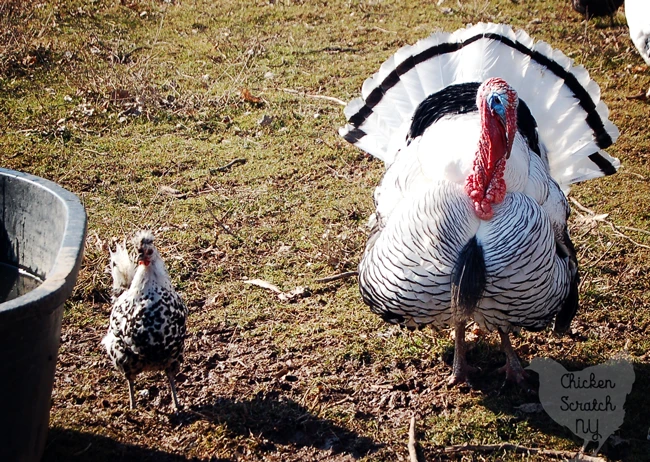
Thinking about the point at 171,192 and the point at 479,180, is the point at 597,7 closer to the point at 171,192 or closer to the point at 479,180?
the point at 171,192

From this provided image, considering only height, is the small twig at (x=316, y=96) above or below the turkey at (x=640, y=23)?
below

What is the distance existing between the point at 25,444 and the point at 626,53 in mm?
7410

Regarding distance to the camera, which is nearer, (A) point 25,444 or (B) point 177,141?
(A) point 25,444

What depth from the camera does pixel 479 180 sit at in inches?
139

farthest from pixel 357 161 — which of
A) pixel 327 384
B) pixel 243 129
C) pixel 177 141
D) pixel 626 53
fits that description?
pixel 626 53

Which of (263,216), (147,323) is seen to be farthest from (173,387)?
(263,216)

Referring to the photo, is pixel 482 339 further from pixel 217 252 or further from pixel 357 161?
pixel 357 161

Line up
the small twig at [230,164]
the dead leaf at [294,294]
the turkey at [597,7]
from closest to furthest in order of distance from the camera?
the dead leaf at [294,294]
the small twig at [230,164]
the turkey at [597,7]

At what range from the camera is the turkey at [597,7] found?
29.3ft

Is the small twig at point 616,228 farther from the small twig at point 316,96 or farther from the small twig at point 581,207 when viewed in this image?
the small twig at point 316,96

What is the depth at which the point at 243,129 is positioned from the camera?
705 cm

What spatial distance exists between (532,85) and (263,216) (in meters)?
2.25

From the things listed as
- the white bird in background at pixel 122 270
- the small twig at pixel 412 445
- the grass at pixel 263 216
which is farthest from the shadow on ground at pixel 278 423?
the white bird in background at pixel 122 270

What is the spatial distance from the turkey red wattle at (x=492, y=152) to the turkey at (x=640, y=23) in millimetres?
3250
